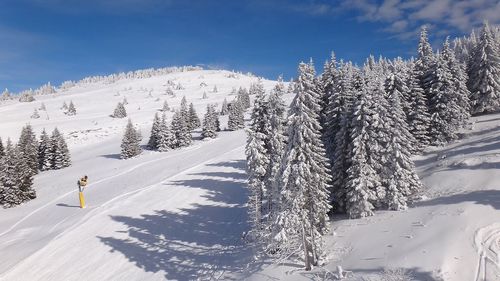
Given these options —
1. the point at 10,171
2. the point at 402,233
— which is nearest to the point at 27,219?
the point at 10,171

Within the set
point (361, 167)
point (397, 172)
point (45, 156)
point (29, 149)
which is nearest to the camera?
point (361, 167)

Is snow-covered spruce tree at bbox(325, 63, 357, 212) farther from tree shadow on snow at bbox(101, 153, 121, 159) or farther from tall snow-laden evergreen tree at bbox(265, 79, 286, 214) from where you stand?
tree shadow on snow at bbox(101, 153, 121, 159)

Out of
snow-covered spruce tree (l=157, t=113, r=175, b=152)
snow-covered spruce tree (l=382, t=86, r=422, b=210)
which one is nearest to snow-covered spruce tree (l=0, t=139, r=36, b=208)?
snow-covered spruce tree (l=157, t=113, r=175, b=152)

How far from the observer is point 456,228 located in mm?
23516

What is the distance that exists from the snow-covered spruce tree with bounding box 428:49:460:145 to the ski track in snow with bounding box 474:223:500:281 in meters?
24.8

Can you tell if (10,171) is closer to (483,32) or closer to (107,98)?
(483,32)

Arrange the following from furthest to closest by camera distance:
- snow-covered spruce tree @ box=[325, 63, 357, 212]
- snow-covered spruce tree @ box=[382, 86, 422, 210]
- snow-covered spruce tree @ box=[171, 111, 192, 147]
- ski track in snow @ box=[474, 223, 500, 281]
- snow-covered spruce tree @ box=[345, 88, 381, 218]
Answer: snow-covered spruce tree @ box=[171, 111, 192, 147] < snow-covered spruce tree @ box=[325, 63, 357, 212] < snow-covered spruce tree @ box=[382, 86, 422, 210] < snow-covered spruce tree @ box=[345, 88, 381, 218] < ski track in snow @ box=[474, 223, 500, 281]

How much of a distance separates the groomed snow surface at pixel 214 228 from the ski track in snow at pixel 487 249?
0.19ft

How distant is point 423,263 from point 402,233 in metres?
5.01

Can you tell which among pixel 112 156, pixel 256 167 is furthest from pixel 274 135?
pixel 112 156

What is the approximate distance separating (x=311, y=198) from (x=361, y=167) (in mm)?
7339

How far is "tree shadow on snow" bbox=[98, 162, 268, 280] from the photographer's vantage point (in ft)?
97.0

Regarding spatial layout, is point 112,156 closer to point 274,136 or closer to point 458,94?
point 274,136

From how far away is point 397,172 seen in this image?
3144 centimetres
